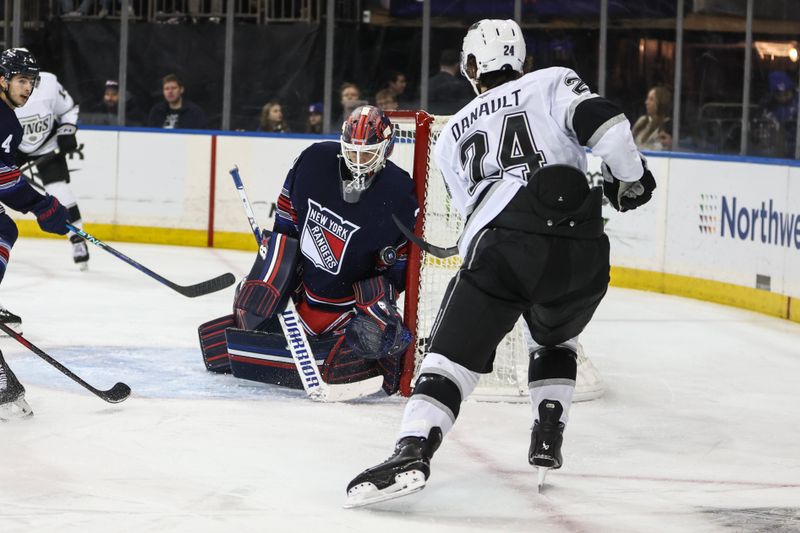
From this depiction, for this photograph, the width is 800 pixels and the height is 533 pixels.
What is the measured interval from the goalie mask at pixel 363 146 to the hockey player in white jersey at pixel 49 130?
10.6ft

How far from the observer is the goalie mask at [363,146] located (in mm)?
3711

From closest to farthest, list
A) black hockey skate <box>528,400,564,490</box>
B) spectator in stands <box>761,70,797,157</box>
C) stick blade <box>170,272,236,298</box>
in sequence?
black hockey skate <box>528,400,564,490</box>
stick blade <box>170,272,236,298</box>
spectator in stands <box>761,70,797,157</box>

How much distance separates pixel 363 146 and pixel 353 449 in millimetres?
882

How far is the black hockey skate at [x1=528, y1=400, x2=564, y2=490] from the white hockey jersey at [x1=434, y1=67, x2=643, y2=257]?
419 millimetres

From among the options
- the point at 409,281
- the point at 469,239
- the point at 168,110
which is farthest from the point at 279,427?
the point at 168,110

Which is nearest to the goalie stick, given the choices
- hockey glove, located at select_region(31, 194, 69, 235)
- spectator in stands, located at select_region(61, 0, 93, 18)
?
hockey glove, located at select_region(31, 194, 69, 235)

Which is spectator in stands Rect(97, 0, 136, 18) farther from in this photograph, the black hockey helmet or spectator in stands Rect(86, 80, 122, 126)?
the black hockey helmet

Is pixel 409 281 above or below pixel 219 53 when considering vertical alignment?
below

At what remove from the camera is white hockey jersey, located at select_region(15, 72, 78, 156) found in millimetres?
6738

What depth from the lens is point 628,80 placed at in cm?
776

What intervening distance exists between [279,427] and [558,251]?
1108 mm

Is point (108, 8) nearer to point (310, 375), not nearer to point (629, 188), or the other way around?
point (310, 375)

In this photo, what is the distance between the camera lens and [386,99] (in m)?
8.22

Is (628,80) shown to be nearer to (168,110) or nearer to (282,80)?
(282,80)
